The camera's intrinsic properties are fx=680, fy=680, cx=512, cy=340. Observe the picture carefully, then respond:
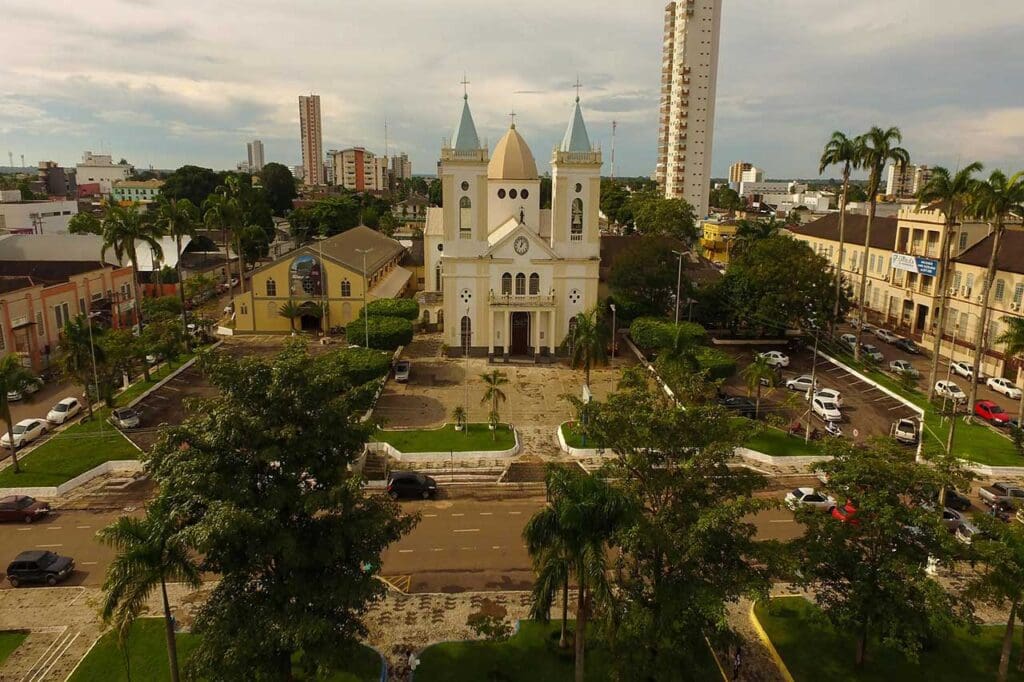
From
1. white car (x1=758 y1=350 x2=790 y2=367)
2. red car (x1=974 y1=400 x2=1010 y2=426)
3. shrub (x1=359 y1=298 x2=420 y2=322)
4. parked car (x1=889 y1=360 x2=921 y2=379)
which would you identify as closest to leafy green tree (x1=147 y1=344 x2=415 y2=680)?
shrub (x1=359 y1=298 x2=420 y2=322)

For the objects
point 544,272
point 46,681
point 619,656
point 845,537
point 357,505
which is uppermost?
point 544,272

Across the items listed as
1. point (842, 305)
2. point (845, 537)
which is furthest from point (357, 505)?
point (842, 305)

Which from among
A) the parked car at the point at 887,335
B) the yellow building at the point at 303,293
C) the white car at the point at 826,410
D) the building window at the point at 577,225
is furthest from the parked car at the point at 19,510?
the parked car at the point at 887,335

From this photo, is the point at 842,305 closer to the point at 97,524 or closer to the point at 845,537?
the point at 845,537

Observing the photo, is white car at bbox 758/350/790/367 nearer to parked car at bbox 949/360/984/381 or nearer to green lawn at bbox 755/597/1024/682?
parked car at bbox 949/360/984/381

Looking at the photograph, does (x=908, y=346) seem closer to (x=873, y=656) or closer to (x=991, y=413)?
(x=991, y=413)

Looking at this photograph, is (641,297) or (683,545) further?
(641,297)

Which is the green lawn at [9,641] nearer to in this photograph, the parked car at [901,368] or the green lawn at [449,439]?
the green lawn at [449,439]
